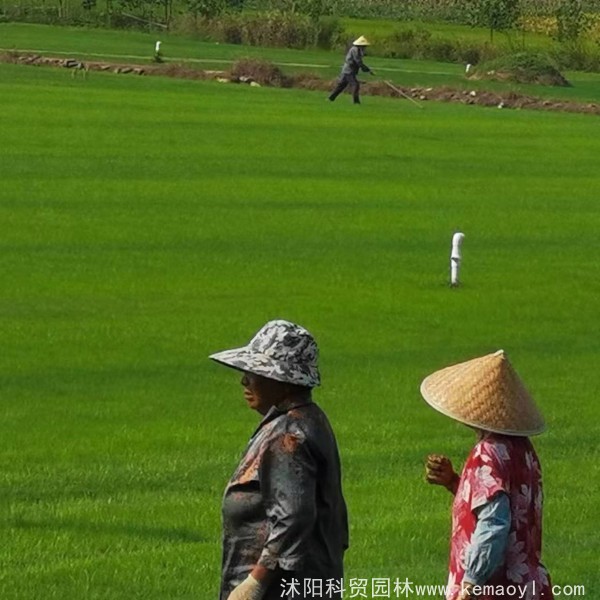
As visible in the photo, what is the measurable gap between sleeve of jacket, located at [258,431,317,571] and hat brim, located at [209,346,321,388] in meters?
0.22

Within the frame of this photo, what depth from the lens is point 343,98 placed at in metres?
53.0

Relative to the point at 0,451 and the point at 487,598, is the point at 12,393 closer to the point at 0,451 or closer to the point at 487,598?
the point at 0,451

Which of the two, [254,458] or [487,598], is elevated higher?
[254,458]

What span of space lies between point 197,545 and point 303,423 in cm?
500

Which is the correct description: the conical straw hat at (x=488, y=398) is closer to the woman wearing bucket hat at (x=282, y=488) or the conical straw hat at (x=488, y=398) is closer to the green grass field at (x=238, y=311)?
the woman wearing bucket hat at (x=282, y=488)

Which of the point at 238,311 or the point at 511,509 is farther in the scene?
the point at 238,311

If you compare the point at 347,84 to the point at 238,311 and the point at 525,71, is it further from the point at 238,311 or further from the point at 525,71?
the point at 238,311

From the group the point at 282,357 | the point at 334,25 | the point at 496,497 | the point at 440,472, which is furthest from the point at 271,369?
the point at 334,25

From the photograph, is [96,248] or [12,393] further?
[96,248]

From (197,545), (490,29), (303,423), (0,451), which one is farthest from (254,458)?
(490,29)

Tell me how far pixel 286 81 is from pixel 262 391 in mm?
50325

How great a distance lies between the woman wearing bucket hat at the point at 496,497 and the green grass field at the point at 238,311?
3736mm

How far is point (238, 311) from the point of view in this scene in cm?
2070

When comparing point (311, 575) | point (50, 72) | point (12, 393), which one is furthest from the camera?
point (50, 72)
